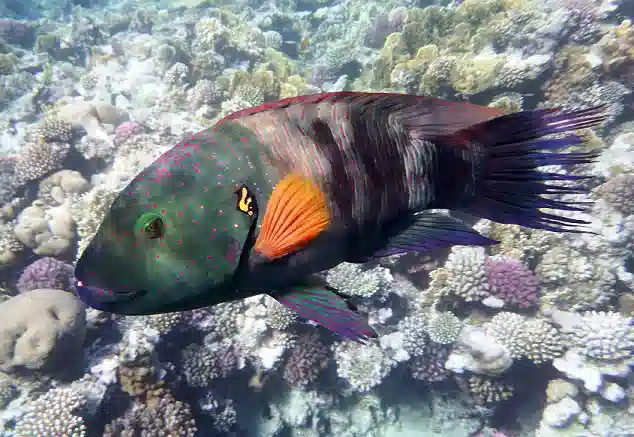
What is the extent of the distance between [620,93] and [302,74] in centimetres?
819

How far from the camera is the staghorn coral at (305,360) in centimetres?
479

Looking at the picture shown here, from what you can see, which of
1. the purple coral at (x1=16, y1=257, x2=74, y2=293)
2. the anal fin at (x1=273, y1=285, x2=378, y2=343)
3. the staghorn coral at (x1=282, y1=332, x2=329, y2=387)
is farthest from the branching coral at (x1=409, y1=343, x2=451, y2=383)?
the purple coral at (x1=16, y1=257, x2=74, y2=293)

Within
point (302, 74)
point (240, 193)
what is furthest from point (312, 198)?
point (302, 74)

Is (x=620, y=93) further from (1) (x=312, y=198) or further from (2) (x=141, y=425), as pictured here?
(2) (x=141, y=425)

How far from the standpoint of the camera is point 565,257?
536cm

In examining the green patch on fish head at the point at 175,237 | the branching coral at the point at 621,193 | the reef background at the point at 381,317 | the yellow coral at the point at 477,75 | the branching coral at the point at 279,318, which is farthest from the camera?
the yellow coral at the point at 477,75

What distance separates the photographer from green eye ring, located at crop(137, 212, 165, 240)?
0.97 metres

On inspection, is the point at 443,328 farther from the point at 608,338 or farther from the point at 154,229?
the point at 154,229

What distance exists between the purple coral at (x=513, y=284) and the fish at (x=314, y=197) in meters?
4.27

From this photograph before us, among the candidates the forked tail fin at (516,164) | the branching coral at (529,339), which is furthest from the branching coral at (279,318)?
the forked tail fin at (516,164)

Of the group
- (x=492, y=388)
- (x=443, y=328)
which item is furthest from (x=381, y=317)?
(x=492, y=388)

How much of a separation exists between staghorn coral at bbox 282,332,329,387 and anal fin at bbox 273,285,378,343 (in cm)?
389

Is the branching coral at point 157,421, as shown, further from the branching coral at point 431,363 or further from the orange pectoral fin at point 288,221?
the orange pectoral fin at point 288,221

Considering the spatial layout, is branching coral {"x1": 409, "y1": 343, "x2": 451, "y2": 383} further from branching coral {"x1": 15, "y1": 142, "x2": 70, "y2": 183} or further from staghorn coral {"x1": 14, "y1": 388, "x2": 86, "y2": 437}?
branching coral {"x1": 15, "y1": 142, "x2": 70, "y2": 183}
